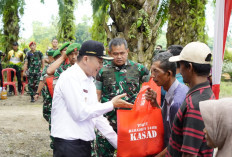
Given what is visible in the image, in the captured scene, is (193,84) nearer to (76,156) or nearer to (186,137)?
(186,137)

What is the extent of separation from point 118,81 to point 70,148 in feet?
4.98

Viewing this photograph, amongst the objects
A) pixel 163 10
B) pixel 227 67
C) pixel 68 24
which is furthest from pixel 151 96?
pixel 227 67

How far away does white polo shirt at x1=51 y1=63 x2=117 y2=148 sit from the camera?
9.06ft

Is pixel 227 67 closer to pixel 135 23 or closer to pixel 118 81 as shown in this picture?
pixel 135 23

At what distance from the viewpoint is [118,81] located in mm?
Answer: 4199

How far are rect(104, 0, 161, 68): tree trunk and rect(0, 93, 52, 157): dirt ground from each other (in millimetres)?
2571

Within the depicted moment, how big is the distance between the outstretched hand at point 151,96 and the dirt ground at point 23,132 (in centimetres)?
351

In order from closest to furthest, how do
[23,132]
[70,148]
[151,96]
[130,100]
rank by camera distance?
1. [70,148]
2. [151,96]
3. [130,100]
4. [23,132]

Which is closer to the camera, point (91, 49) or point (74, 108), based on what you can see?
point (74, 108)

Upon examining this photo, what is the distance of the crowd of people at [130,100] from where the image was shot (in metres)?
2.18

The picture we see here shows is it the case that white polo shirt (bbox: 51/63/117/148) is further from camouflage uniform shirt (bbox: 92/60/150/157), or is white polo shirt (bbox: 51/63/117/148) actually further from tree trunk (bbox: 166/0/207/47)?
tree trunk (bbox: 166/0/207/47)

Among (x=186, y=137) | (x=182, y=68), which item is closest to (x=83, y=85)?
(x=182, y=68)

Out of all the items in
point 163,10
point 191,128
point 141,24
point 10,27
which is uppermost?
point 163,10

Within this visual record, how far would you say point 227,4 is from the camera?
13.8ft
